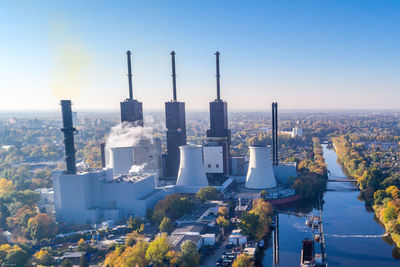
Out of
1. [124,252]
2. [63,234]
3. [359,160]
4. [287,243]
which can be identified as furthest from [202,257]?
[359,160]

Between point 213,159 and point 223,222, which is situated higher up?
point 213,159

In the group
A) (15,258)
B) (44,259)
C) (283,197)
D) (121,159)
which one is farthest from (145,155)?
(15,258)

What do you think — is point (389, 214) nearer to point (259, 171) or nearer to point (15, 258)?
point (259, 171)

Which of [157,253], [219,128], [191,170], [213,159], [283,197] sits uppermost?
[219,128]

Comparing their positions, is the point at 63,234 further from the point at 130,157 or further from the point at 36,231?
the point at 130,157

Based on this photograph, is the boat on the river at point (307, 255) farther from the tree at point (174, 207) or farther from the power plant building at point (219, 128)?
the power plant building at point (219, 128)

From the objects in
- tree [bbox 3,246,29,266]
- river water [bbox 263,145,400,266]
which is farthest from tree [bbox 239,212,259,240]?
tree [bbox 3,246,29,266]

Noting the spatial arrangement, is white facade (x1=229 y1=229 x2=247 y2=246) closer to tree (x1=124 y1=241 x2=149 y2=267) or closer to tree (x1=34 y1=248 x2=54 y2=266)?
tree (x1=124 y1=241 x2=149 y2=267)
